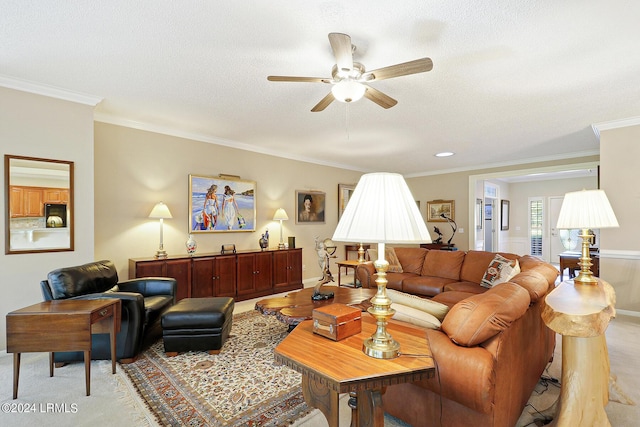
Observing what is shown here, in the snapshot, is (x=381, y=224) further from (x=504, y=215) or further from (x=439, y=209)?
(x=504, y=215)

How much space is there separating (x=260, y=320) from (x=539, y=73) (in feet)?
12.8

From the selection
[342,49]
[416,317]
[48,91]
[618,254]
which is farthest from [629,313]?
[48,91]

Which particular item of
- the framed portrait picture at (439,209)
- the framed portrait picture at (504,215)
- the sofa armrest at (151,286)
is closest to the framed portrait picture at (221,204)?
the sofa armrest at (151,286)

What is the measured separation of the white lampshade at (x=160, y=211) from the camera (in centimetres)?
398

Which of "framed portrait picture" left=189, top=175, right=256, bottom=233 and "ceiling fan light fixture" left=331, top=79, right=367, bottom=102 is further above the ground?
"ceiling fan light fixture" left=331, top=79, right=367, bottom=102

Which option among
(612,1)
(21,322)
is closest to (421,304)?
(612,1)

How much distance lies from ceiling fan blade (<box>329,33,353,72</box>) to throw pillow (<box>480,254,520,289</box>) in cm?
285

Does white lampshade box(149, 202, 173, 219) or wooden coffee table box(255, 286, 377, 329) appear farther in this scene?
white lampshade box(149, 202, 173, 219)

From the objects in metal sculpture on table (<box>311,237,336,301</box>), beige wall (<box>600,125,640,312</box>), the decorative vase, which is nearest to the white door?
beige wall (<box>600,125,640,312</box>)

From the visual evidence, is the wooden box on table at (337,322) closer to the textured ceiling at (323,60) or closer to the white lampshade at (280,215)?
the textured ceiling at (323,60)

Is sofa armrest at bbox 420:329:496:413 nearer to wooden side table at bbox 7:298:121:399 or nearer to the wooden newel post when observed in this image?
the wooden newel post

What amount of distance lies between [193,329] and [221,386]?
696 millimetres

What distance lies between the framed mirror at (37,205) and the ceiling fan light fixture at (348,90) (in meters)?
2.87

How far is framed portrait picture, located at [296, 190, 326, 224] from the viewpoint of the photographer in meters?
6.07
